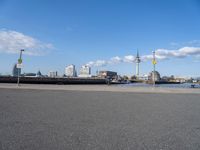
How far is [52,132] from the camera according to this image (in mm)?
5750

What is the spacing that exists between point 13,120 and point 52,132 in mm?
2067

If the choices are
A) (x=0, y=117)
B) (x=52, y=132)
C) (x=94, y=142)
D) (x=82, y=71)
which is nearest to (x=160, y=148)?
(x=94, y=142)

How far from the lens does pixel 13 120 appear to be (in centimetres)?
714

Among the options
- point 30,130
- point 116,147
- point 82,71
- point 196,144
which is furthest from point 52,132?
point 82,71

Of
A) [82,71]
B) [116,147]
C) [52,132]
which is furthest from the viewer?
[82,71]

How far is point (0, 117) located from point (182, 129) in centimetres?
586

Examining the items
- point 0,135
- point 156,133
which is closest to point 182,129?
point 156,133

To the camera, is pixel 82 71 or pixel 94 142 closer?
pixel 94 142

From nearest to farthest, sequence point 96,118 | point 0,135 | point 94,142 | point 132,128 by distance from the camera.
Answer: point 94,142 < point 0,135 < point 132,128 < point 96,118

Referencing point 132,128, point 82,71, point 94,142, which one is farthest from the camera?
point 82,71

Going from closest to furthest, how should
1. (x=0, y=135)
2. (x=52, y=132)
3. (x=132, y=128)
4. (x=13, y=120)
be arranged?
(x=0, y=135) → (x=52, y=132) → (x=132, y=128) → (x=13, y=120)

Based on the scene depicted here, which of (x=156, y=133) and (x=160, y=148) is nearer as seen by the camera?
(x=160, y=148)

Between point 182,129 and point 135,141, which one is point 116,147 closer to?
point 135,141

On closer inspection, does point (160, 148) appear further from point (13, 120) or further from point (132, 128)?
point (13, 120)
